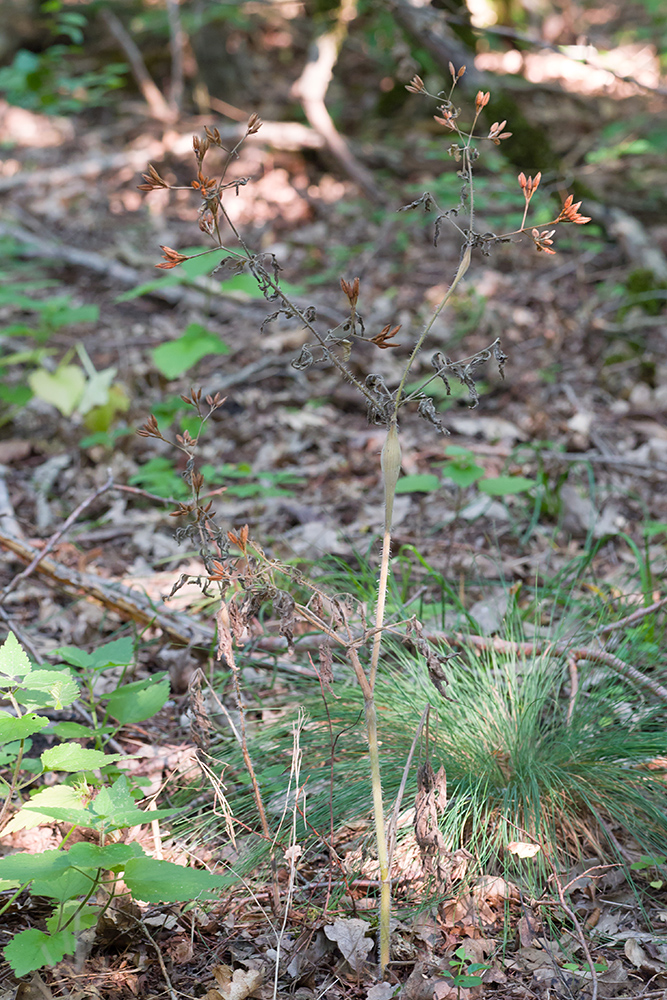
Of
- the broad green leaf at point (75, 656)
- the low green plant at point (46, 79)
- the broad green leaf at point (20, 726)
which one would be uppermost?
the low green plant at point (46, 79)

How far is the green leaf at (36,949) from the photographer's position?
1258 mm

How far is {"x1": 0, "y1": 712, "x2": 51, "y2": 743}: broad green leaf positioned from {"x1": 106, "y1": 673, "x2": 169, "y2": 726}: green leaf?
12.6 inches

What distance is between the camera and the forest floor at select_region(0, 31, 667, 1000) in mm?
1587

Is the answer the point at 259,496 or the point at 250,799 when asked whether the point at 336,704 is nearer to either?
the point at 250,799

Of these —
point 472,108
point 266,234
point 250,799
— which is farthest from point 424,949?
point 472,108

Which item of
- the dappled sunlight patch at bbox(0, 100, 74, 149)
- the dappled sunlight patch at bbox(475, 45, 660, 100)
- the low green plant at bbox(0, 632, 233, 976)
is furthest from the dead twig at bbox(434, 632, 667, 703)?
the dappled sunlight patch at bbox(0, 100, 74, 149)

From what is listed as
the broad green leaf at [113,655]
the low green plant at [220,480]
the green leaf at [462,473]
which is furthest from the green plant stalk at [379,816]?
the low green plant at [220,480]

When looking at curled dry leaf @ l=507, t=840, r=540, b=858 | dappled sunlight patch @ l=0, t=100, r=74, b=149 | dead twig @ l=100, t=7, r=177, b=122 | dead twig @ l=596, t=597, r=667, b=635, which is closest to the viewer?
curled dry leaf @ l=507, t=840, r=540, b=858

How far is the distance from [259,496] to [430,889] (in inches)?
→ 85.6

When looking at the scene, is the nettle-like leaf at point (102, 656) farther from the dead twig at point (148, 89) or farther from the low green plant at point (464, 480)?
the dead twig at point (148, 89)

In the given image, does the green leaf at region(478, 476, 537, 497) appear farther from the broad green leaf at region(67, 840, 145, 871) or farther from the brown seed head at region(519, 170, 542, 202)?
the broad green leaf at region(67, 840, 145, 871)

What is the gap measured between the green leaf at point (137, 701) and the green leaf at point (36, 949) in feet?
1.73

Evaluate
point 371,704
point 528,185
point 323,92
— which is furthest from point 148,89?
point 371,704

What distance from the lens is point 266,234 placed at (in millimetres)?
6512
